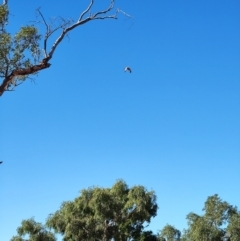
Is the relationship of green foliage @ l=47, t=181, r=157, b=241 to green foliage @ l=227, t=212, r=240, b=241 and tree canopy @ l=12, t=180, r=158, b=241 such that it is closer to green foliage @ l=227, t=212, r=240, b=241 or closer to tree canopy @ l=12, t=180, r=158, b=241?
tree canopy @ l=12, t=180, r=158, b=241

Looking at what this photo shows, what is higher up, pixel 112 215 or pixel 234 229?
pixel 234 229

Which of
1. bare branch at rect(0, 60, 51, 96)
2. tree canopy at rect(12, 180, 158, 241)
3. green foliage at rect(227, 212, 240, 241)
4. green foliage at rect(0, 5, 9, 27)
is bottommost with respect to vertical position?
bare branch at rect(0, 60, 51, 96)

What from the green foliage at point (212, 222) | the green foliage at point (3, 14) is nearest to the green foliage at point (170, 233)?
the green foliage at point (212, 222)

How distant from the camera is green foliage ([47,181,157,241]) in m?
37.8

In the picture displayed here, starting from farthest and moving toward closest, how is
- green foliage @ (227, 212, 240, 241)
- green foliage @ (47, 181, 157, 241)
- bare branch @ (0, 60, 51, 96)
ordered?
green foliage @ (227, 212, 240, 241) → green foliage @ (47, 181, 157, 241) → bare branch @ (0, 60, 51, 96)

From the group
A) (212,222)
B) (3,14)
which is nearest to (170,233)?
(212,222)

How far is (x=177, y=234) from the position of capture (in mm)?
44281

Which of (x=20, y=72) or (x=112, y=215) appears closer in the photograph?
(x=20, y=72)

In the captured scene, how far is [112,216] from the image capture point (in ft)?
126

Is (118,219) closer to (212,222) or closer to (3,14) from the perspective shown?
(212,222)

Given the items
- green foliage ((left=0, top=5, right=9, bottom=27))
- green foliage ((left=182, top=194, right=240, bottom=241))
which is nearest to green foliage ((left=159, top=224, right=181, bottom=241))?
green foliage ((left=182, top=194, right=240, bottom=241))

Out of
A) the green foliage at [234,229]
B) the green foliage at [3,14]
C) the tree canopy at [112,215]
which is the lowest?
the green foliage at [3,14]

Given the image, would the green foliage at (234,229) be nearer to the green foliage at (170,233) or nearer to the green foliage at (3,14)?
the green foliage at (170,233)

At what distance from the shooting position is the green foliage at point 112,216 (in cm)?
3775
